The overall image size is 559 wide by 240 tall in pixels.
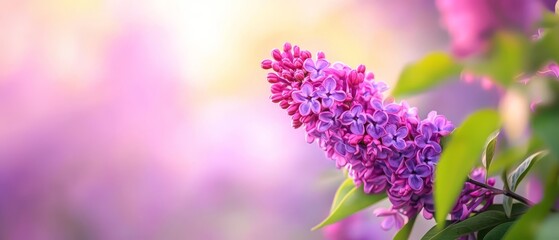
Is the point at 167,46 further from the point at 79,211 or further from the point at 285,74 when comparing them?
the point at 285,74

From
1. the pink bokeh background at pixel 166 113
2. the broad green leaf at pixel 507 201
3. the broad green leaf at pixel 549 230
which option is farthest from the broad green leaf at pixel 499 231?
the pink bokeh background at pixel 166 113

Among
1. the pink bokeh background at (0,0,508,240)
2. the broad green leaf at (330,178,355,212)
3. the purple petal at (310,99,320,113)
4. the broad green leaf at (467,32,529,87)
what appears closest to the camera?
the broad green leaf at (467,32,529,87)

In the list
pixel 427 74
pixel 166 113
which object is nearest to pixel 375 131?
pixel 427 74

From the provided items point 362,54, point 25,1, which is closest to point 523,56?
point 362,54

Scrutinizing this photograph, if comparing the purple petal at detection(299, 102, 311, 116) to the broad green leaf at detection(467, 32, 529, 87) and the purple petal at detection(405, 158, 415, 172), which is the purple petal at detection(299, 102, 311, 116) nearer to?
the purple petal at detection(405, 158, 415, 172)

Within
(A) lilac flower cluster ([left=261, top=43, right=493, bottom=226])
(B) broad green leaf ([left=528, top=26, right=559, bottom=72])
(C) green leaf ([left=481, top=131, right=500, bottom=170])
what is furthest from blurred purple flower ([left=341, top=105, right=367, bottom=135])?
(B) broad green leaf ([left=528, top=26, right=559, bottom=72])

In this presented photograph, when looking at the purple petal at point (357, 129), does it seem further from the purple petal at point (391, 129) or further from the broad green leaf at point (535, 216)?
the broad green leaf at point (535, 216)
